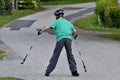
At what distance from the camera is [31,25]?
2917cm

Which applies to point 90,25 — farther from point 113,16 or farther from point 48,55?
point 48,55

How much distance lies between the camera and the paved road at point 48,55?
13.4 m

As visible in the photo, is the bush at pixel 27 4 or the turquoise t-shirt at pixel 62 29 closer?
the turquoise t-shirt at pixel 62 29

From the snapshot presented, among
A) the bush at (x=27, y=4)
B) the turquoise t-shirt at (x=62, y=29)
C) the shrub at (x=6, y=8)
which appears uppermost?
the turquoise t-shirt at (x=62, y=29)

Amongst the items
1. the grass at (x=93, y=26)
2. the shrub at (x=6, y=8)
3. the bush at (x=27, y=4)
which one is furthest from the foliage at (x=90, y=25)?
the bush at (x=27, y=4)

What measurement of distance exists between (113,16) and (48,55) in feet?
35.6

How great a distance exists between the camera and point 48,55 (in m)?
17.2

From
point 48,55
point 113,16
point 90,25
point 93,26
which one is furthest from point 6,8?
point 48,55

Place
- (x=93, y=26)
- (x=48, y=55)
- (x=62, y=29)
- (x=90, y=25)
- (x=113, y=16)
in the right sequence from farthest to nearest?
(x=90, y=25) → (x=93, y=26) → (x=113, y=16) → (x=48, y=55) → (x=62, y=29)

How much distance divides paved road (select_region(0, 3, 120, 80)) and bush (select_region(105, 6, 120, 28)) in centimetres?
178

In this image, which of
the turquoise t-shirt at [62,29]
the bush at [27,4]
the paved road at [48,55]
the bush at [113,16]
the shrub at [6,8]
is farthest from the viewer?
the bush at [27,4]

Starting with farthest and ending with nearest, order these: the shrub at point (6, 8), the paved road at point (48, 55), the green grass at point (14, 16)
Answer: the shrub at point (6, 8) < the green grass at point (14, 16) < the paved road at point (48, 55)

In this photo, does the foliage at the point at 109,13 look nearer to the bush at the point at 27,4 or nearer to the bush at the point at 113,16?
the bush at the point at 113,16

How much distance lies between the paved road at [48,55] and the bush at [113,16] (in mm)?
1782
